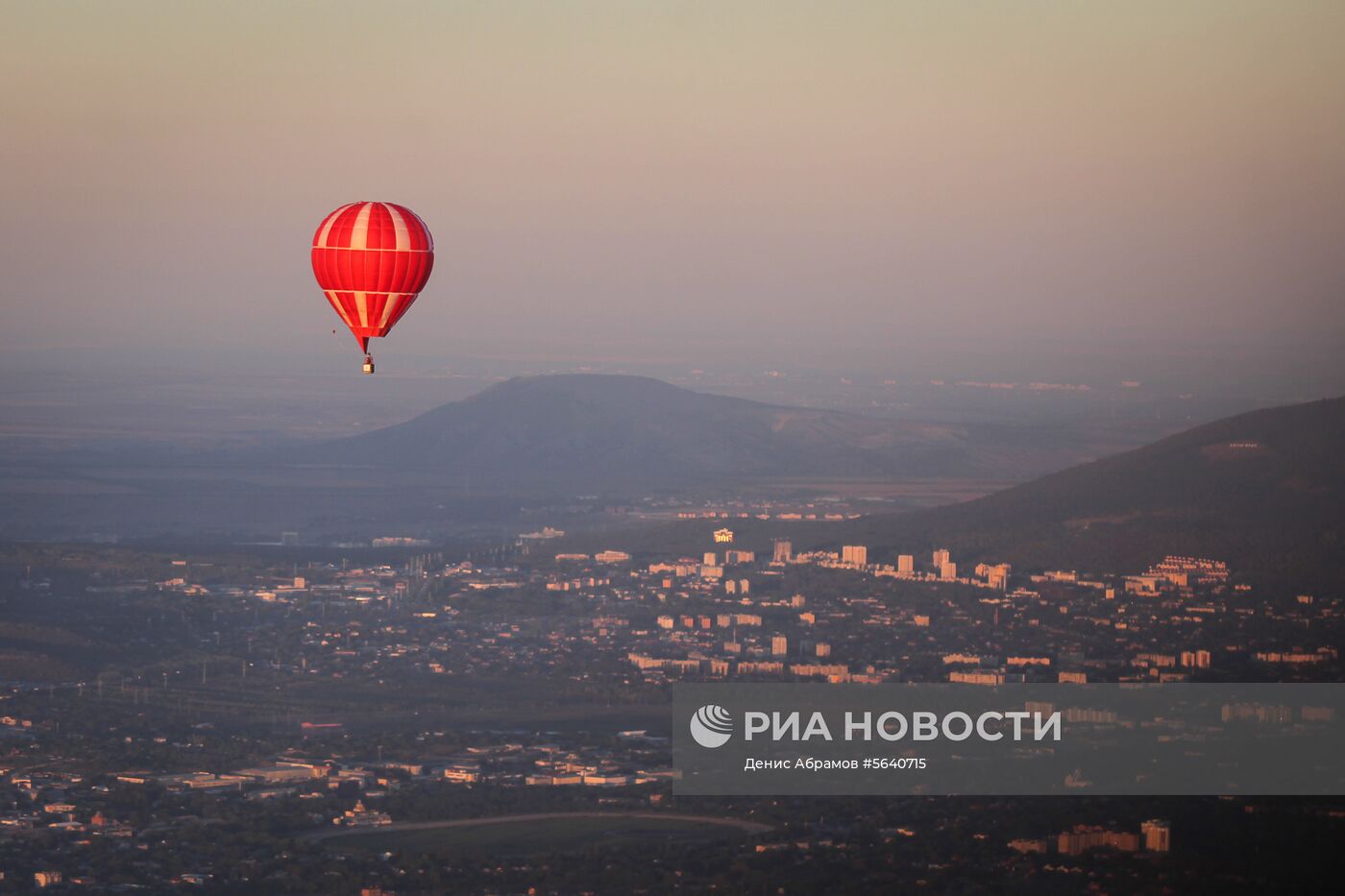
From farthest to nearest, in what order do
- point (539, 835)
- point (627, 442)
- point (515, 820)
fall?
point (627, 442)
point (515, 820)
point (539, 835)

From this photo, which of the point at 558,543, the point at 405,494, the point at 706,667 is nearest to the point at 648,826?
the point at 706,667

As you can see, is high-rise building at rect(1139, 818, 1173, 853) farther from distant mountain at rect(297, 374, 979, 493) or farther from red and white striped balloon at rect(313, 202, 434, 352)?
distant mountain at rect(297, 374, 979, 493)

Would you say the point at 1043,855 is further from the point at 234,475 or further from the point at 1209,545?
the point at 234,475

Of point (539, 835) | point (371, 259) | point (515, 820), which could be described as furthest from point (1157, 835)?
point (371, 259)

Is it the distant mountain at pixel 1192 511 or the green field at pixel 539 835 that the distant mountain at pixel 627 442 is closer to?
the distant mountain at pixel 1192 511

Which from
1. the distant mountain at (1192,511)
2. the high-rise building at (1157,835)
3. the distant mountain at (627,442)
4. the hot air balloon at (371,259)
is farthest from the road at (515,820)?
the distant mountain at (627,442)

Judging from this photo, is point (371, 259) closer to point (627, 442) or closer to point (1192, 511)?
point (1192, 511)
